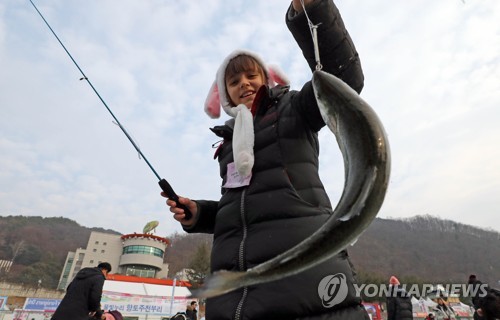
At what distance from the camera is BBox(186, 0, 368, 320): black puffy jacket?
4.04 feet

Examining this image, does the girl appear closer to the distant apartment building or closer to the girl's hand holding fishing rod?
the girl's hand holding fishing rod

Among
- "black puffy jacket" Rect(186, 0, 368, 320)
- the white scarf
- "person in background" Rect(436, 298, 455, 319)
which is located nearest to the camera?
"black puffy jacket" Rect(186, 0, 368, 320)

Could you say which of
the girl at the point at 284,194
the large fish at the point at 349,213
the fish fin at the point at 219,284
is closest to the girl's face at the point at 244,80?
the girl at the point at 284,194

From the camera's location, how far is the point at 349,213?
2.45 feet

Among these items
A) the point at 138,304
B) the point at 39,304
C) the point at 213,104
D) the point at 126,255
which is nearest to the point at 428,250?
the point at 126,255

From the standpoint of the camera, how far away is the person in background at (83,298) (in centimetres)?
540

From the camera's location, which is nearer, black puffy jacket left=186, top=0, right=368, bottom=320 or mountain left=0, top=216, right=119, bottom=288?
black puffy jacket left=186, top=0, right=368, bottom=320

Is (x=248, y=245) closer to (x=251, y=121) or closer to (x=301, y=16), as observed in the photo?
(x=251, y=121)

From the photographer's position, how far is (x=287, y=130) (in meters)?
1.63

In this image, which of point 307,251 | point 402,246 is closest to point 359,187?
point 307,251

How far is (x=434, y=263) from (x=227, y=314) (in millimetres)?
69797

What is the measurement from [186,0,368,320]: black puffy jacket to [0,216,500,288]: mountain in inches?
1884

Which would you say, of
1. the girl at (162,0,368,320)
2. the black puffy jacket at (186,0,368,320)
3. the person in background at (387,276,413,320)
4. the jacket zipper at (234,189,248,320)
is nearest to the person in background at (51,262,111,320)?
the girl at (162,0,368,320)

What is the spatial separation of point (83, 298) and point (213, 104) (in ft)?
16.6
